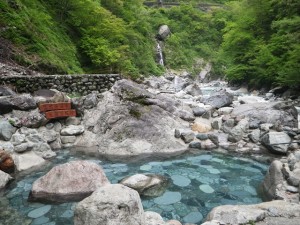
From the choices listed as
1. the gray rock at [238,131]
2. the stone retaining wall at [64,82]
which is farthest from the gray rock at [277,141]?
the stone retaining wall at [64,82]

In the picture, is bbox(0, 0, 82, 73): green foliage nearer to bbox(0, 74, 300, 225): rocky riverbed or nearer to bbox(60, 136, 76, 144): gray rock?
bbox(0, 74, 300, 225): rocky riverbed

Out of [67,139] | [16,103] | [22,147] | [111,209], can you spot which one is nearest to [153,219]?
[111,209]

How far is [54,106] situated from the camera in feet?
23.8

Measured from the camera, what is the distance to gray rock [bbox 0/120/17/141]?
600cm

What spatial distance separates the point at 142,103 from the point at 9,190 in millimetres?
4130

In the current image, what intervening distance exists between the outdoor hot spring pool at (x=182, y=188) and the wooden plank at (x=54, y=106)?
1.37 m

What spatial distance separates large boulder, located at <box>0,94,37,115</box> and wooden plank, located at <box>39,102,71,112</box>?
0.23m

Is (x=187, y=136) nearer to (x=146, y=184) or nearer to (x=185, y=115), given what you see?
(x=185, y=115)

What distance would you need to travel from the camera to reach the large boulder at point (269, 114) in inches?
287

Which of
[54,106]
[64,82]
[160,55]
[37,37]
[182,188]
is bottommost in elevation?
[182,188]

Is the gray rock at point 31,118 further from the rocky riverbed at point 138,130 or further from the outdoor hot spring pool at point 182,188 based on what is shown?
the outdoor hot spring pool at point 182,188

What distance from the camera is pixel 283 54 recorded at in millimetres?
13531

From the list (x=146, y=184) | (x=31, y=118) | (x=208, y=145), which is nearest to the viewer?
(x=146, y=184)

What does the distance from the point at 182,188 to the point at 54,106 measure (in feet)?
14.1
